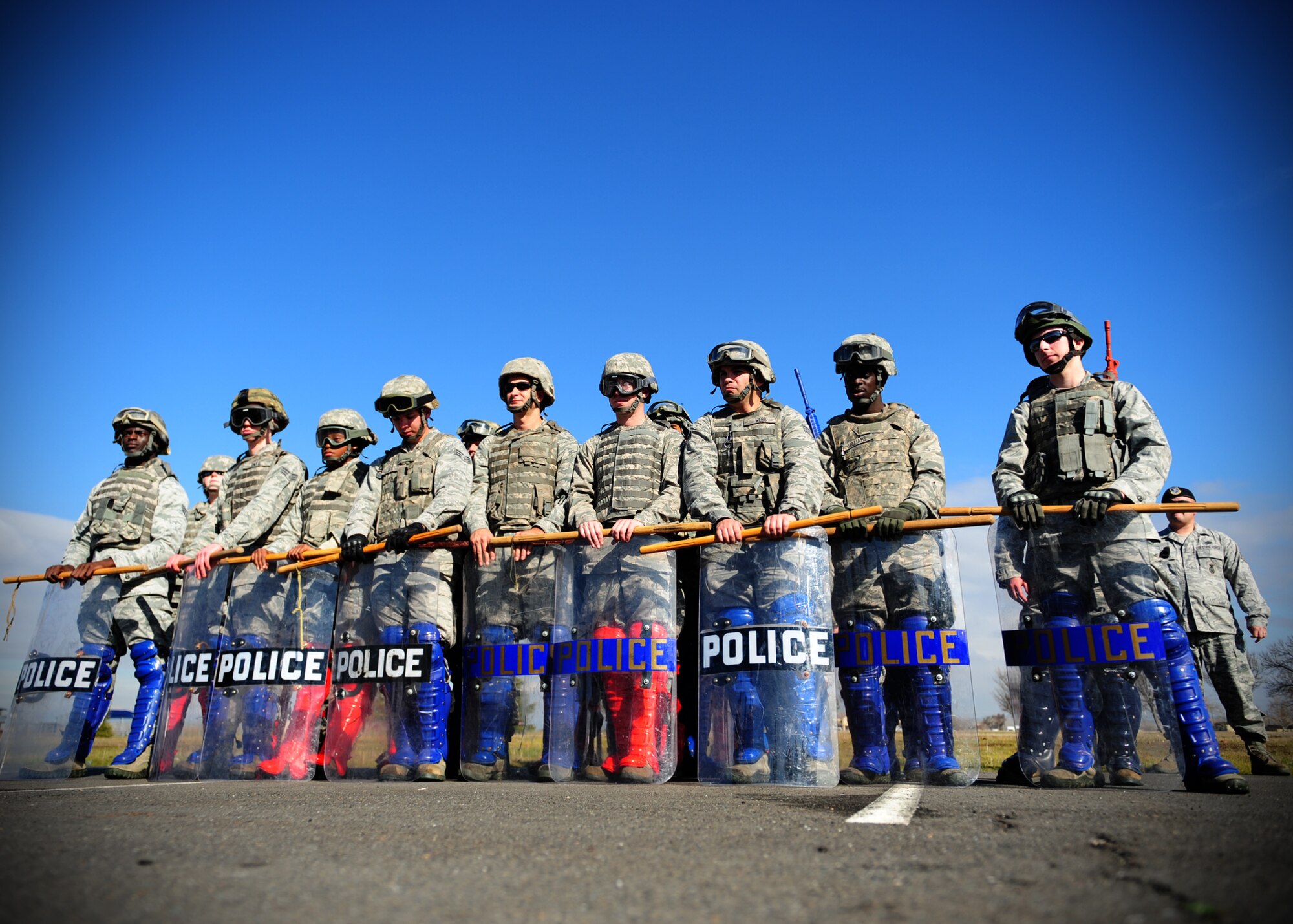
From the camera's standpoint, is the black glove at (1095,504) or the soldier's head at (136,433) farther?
the soldier's head at (136,433)

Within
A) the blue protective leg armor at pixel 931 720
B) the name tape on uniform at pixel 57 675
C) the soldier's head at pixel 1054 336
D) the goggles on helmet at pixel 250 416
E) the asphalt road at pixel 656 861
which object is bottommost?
the asphalt road at pixel 656 861

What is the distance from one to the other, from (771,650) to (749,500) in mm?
1272

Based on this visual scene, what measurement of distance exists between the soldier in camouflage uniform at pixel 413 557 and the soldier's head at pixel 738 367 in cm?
219

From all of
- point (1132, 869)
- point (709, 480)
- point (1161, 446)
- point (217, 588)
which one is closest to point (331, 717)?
point (217, 588)

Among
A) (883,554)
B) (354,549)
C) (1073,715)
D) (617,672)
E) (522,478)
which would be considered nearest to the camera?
(1073,715)

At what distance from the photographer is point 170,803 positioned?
13.0ft

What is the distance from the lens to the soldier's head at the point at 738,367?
6270mm

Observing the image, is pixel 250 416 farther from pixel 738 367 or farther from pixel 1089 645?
pixel 1089 645

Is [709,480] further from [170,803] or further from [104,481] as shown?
[104,481]

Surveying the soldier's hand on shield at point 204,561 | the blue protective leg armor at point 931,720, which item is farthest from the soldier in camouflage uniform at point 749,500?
the soldier's hand on shield at point 204,561

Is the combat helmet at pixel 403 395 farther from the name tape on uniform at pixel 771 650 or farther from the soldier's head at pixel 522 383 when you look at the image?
the name tape on uniform at pixel 771 650

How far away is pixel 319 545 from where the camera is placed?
7.30 meters

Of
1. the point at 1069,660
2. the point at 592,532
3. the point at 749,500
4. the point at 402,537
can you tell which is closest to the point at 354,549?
the point at 402,537

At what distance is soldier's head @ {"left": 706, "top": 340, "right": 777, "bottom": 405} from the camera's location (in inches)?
247
